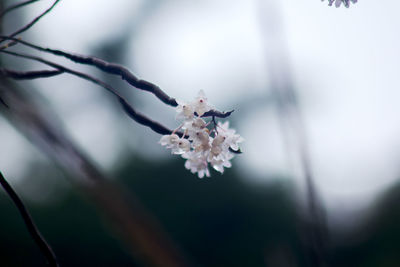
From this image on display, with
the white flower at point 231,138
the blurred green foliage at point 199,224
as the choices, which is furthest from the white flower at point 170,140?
the blurred green foliage at point 199,224

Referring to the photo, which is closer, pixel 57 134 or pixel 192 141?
pixel 57 134

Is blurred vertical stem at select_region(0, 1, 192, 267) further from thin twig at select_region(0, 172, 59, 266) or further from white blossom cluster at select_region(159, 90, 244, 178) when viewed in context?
white blossom cluster at select_region(159, 90, 244, 178)

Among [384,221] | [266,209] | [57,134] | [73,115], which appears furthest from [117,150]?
[57,134]

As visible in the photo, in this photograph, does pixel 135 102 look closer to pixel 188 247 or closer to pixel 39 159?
pixel 39 159

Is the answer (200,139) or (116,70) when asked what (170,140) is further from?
(116,70)

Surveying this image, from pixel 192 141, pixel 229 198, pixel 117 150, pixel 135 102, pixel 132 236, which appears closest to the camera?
pixel 132 236

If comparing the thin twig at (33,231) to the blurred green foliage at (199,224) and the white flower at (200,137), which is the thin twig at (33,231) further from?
the blurred green foliage at (199,224)

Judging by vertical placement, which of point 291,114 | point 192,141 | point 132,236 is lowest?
point 132,236

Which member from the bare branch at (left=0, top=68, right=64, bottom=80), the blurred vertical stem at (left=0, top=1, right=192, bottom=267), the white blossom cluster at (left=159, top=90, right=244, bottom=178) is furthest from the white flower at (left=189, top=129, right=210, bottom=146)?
the blurred vertical stem at (left=0, top=1, right=192, bottom=267)
